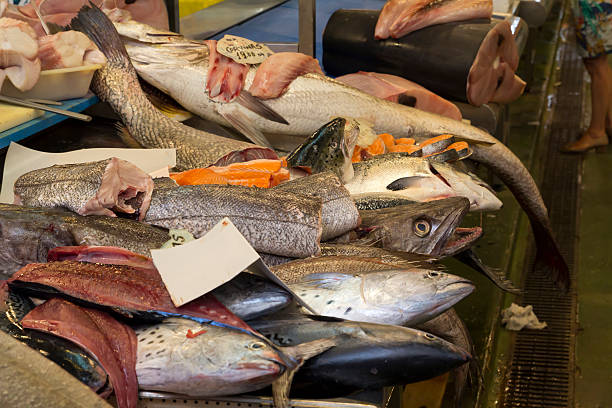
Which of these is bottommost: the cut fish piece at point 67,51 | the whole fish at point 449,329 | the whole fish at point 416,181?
the whole fish at point 449,329

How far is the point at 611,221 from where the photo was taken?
4.79 metres

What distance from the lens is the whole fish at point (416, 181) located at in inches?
82.2

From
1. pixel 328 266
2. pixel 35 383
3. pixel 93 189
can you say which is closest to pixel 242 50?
pixel 93 189

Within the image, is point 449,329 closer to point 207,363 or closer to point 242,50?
point 207,363

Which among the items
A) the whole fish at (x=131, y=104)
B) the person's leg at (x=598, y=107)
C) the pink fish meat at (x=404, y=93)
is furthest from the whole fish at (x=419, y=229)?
the person's leg at (x=598, y=107)

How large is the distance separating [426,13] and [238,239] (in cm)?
298

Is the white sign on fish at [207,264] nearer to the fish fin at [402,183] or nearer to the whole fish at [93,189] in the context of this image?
the whole fish at [93,189]

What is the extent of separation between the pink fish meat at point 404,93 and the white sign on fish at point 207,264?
2270mm

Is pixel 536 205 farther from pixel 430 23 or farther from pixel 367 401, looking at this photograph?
pixel 367 401

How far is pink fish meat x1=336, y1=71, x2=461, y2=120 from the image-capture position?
3408mm

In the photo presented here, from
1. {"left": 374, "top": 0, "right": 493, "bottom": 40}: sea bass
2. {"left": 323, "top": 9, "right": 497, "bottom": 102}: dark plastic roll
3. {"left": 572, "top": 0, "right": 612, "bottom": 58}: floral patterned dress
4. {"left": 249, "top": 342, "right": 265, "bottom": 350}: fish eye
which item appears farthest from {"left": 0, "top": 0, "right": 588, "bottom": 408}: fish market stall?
{"left": 572, "top": 0, "right": 612, "bottom": 58}: floral patterned dress

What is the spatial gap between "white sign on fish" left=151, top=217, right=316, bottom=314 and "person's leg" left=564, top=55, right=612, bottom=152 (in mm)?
5455

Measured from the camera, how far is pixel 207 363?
3.62ft

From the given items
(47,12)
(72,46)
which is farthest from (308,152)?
(47,12)
